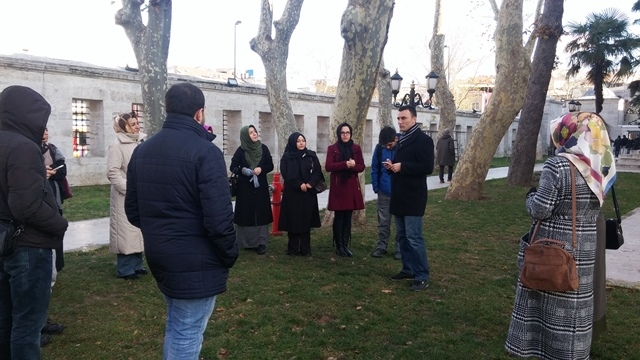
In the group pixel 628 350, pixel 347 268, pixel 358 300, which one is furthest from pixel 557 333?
pixel 347 268

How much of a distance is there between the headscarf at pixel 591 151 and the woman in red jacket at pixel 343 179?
12.1 ft

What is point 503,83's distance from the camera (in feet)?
44.5

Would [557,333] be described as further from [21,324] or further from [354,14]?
[354,14]

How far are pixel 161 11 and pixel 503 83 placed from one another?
28.1ft

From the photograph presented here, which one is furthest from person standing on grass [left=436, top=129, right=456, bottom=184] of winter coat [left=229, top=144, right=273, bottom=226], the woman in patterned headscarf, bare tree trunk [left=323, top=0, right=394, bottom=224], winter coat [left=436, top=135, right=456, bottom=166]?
the woman in patterned headscarf

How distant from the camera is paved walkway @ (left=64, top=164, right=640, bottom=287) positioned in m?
6.71

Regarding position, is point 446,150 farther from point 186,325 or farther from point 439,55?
point 186,325

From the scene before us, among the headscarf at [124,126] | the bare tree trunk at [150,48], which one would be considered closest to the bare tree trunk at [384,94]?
the bare tree trunk at [150,48]

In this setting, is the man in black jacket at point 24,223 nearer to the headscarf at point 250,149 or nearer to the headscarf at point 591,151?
the headscarf at point 591,151

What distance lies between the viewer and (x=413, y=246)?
5914 mm

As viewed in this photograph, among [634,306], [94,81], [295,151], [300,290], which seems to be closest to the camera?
[634,306]

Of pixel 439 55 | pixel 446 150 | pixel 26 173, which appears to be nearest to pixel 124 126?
pixel 26 173

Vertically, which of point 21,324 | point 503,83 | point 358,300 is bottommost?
point 358,300

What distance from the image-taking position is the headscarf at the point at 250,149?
7.59 meters
